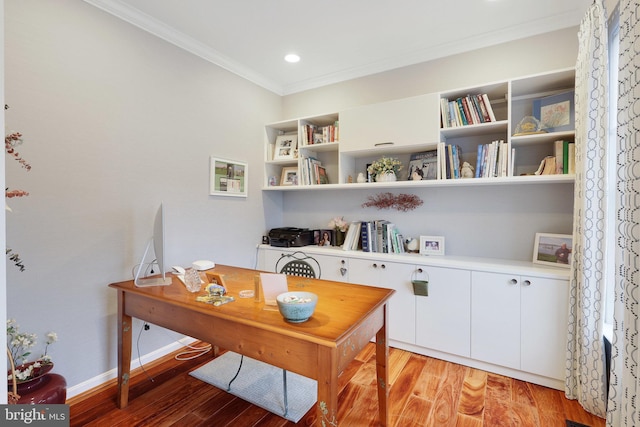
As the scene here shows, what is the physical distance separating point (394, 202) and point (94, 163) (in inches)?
94.7

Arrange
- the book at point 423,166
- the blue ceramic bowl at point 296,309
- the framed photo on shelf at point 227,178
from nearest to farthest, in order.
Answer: the blue ceramic bowl at point 296,309
the book at point 423,166
the framed photo on shelf at point 227,178

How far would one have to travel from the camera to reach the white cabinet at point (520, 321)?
1971 millimetres

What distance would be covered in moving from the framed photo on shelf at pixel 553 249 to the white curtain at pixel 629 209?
1.03 meters

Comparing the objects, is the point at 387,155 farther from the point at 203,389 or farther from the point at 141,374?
the point at 141,374

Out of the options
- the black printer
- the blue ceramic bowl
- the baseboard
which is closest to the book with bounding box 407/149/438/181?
the black printer

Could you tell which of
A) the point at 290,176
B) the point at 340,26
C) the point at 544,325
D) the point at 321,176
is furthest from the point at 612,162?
the point at 290,176

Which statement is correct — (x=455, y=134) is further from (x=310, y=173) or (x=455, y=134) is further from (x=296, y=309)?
(x=296, y=309)

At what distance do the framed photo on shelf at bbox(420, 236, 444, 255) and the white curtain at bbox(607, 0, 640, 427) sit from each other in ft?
4.65

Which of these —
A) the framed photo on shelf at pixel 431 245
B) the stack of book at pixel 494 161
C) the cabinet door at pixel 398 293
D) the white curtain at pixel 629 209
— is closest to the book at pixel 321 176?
the cabinet door at pixel 398 293

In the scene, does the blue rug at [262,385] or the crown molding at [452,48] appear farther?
the crown molding at [452,48]

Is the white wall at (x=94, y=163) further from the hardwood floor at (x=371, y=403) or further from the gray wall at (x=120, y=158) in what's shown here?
the hardwood floor at (x=371, y=403)

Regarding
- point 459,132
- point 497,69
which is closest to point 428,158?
point 459,132

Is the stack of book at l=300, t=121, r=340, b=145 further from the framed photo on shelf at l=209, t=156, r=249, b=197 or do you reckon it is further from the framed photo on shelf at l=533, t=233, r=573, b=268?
the framed photo on shelf at l=533, t=233, r=573, b=268

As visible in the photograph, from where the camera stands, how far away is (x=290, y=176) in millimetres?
3402
